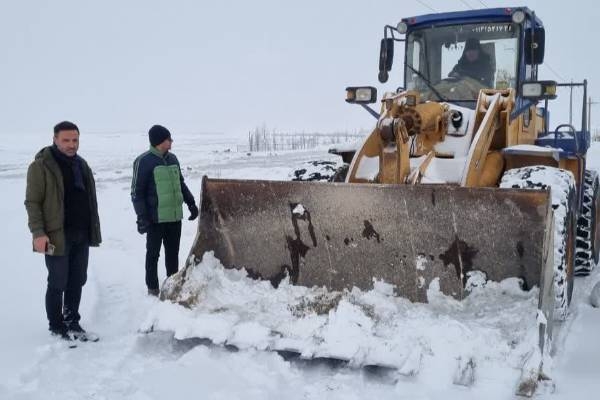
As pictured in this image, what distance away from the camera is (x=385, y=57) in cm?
644

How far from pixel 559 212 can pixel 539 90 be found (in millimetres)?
1429

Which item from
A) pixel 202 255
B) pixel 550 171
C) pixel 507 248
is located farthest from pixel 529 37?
pixel 202 255

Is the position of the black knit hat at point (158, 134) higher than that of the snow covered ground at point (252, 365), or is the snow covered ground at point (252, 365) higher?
the black knit hat at point (158, 134)

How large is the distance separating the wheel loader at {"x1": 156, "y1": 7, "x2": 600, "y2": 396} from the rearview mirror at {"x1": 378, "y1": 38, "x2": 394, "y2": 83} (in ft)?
1.79

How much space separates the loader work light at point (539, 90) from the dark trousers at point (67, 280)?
3703mm

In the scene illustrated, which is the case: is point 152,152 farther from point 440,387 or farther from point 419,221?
A: point 440,387

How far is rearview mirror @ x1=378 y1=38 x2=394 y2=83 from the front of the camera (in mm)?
6410

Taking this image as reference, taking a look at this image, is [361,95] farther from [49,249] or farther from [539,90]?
[49,249]

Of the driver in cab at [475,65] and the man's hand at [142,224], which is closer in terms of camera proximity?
the man's hand at [142,224]

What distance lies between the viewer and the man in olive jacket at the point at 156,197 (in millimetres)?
5180

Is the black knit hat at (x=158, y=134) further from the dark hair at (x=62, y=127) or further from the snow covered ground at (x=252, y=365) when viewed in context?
the snow covered ground at (x=252, y=365)

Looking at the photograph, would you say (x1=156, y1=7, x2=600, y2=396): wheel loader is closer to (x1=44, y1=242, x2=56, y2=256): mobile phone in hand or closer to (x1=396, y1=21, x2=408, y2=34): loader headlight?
(x1=396, y1=21, x2=408, y2=34): loader headlight

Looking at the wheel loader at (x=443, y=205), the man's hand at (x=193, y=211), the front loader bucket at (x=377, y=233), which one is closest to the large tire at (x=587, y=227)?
the wheel loader at (x=443, y=205)

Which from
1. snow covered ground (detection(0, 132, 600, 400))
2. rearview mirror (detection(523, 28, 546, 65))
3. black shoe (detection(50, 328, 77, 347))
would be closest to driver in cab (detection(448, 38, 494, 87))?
rearview mirror (detection(523, 28, 546, 65))
